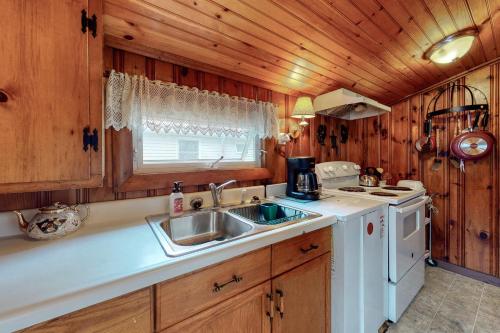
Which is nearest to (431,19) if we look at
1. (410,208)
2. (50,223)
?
(410,208)

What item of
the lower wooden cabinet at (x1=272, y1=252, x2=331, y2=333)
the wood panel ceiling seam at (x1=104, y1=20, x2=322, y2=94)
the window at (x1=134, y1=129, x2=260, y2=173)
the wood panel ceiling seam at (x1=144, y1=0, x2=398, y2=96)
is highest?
the wood panel ceiling seam at (x1=144, y1=0, x2=398, y2=96)

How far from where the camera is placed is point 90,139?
2.82 ft

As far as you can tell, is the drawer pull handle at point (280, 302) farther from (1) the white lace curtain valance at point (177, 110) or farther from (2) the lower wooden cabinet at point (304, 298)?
(1) the white lace curtain valance at point (177, 110)

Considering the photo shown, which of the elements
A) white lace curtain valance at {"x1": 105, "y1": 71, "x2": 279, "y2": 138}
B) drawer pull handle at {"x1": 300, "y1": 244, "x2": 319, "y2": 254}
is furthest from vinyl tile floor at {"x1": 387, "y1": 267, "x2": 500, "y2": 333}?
white lace curtain valance at {"x1": 105, "y1": 71, "x2": 279, "y2": 138}

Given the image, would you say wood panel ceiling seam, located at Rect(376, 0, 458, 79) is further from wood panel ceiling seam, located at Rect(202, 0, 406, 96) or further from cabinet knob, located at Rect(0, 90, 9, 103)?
cabinet knob, located at Rect(0, 90, 9, 103)

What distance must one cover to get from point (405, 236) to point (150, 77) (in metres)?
2.10

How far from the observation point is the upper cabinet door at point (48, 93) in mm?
713

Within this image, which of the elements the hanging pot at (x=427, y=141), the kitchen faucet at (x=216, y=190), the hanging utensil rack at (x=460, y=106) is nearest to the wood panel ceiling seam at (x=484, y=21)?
the hanging utensil rack at (x=460, y=106)

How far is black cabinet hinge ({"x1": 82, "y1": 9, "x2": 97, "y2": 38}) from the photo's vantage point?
Result: 0.83m

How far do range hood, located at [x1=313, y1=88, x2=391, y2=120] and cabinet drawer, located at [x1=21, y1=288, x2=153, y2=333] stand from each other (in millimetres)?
1956

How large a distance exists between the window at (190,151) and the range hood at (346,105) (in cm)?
81

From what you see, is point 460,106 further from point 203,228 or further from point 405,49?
point 203,228

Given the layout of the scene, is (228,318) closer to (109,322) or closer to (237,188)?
(109,322)

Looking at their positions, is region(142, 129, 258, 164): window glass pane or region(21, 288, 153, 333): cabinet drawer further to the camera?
region(142, 129, 258, 164): window glass pane
